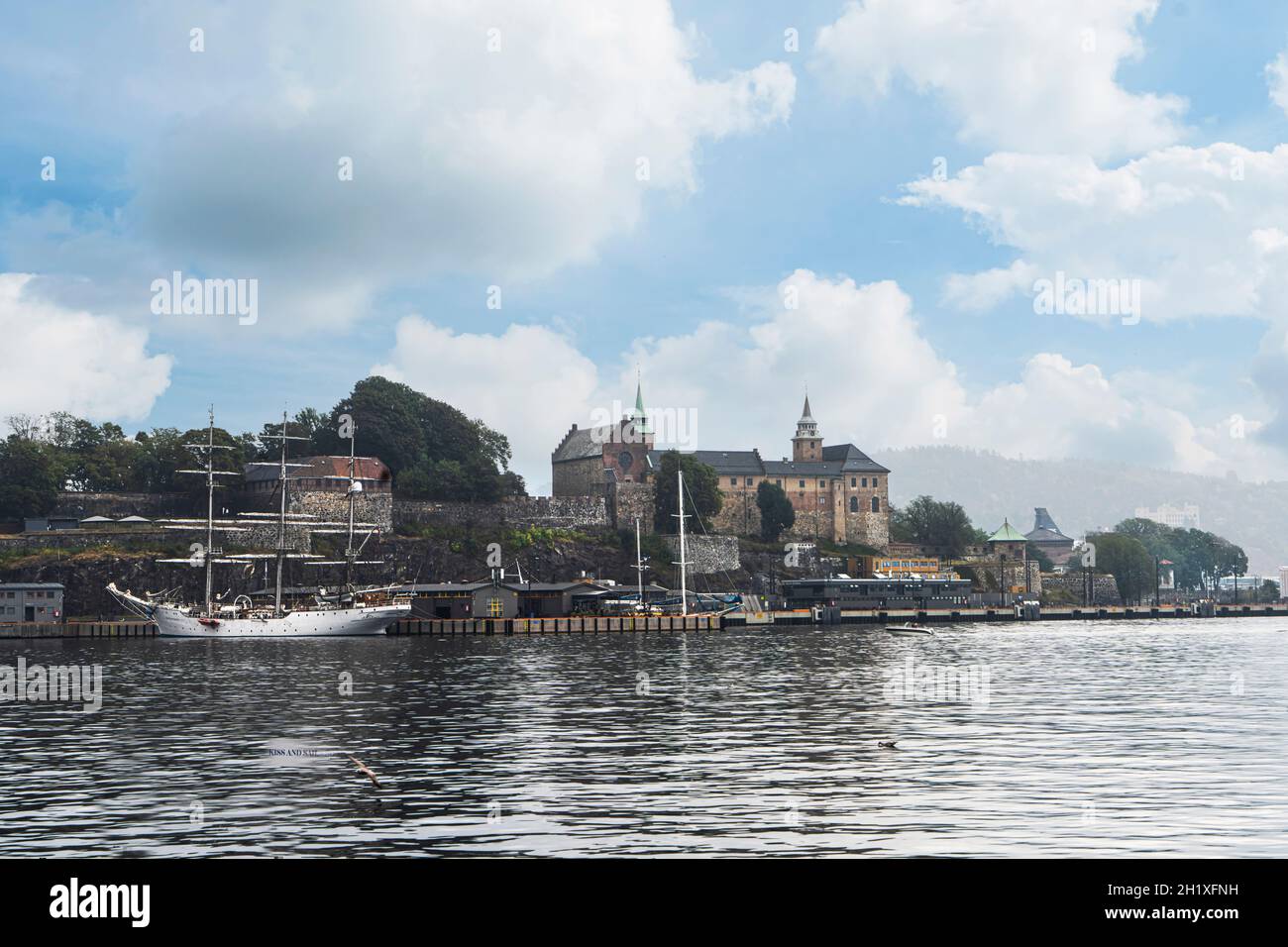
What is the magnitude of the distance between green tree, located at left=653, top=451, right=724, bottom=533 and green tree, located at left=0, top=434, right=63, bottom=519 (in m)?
72.7

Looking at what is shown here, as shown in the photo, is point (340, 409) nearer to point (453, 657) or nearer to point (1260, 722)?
point (453, 657)

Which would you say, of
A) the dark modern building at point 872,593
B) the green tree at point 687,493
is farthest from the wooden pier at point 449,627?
the green tree at point 687,493

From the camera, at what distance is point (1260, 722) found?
4169cm

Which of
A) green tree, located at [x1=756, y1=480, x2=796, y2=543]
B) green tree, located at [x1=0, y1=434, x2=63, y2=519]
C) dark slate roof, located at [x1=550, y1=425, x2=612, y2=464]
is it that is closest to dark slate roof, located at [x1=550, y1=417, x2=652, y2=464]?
dark slate roof, located at [x1=550, y1=425, x2=612, y2=464]

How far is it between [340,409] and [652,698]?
12765 cm

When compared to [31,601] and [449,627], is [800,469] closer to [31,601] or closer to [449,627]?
[449,627]

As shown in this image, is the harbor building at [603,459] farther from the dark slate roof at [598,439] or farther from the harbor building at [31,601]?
the harbor building at [31,601]

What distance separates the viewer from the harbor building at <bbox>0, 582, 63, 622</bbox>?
→ 121m

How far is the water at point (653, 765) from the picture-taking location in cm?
2212

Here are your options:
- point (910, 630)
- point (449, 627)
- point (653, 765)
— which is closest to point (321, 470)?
point (449, 627)

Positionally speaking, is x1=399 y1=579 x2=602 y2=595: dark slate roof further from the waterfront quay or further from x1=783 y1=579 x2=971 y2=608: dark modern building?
x1=783 y1=579 x2=971 y2=608: dark modern building

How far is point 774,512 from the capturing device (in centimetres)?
18125
